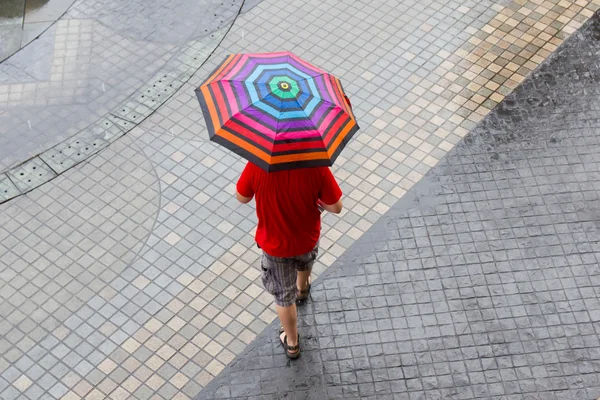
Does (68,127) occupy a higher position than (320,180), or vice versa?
(320,180)

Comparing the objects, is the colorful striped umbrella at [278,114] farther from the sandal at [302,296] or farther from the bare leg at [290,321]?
the sandal at [302,296]

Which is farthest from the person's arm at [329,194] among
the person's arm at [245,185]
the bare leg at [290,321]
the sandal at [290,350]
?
the sandal at [290,350]

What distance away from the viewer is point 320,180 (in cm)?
500

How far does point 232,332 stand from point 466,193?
7.81ft

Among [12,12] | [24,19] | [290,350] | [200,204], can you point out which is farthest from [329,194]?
[12,12]

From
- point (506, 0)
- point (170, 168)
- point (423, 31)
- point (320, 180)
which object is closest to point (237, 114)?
point (320, 180)

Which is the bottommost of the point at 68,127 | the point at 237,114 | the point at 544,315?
the point at 544,315

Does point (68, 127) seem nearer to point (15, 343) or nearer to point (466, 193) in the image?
point (15, 343)

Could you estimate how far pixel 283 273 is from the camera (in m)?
5.45

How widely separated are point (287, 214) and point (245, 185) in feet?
1.01

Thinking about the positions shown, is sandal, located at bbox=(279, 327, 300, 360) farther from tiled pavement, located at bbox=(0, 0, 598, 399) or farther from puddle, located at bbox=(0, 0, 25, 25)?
puddle, located at bbox=(0, 0, 25, 25)

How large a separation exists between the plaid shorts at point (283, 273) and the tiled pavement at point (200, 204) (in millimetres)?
773

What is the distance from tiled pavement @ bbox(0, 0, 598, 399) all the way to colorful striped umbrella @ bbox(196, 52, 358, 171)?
71.1 inches

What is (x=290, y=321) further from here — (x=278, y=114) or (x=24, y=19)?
(x=24, y=19)
